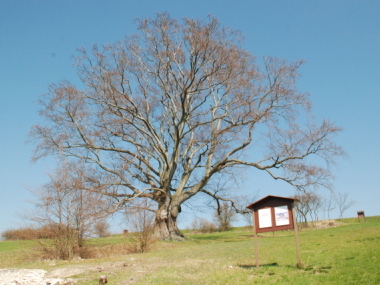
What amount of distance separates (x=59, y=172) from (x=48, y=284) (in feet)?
25.2

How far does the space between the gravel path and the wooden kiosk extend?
18.0 ft

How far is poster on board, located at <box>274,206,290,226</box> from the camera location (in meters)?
11.4

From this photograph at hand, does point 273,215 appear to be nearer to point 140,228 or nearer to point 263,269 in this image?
point 263,269

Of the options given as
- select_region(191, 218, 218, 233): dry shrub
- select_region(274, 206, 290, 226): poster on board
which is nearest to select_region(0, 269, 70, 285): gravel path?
select_region(274, 206, 290, 226): poster on board

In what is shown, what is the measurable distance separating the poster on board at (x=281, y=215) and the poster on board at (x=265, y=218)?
199mm

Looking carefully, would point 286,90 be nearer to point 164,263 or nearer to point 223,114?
point 223,114

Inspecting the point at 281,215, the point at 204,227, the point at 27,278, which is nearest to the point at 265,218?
the point at 281,215

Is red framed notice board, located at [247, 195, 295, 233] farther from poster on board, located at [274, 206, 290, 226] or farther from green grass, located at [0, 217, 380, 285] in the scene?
green grass, located at [0, 217, 380, 285]

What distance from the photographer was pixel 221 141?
1037 inches

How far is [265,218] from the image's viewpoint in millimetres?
11719

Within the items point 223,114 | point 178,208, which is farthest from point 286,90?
point 178,208

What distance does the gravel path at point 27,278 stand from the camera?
10691mm

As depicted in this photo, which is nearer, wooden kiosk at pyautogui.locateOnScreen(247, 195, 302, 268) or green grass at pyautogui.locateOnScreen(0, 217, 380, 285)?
green grass at pyautogui.locateOnScreen(0, 217, 380, 285)

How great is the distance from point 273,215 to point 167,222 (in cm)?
1614
